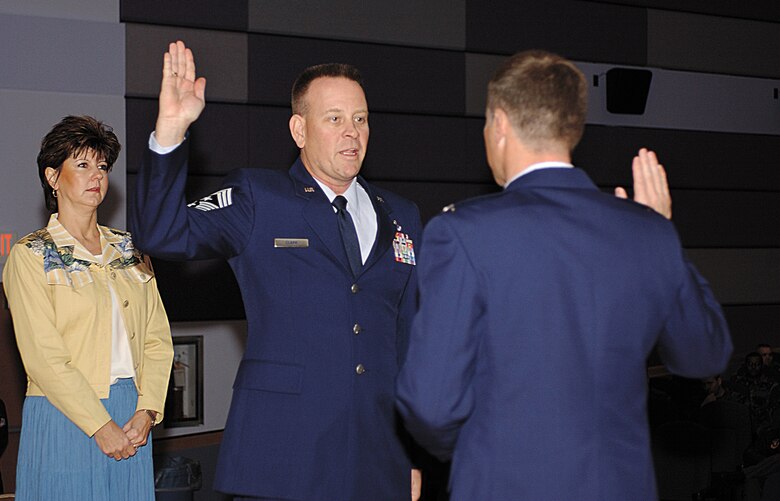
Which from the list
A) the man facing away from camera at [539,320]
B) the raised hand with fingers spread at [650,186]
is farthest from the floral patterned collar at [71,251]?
the raised hand with fingers spread at [650,186]

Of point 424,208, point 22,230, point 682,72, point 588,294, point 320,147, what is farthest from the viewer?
point 682,72

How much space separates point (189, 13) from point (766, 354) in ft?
12.8

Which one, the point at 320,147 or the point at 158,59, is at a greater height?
the point at 158,59

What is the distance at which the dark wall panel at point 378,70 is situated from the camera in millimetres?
4754

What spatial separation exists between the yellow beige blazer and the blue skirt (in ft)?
0.16

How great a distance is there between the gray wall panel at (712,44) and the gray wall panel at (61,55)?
10.5 ft

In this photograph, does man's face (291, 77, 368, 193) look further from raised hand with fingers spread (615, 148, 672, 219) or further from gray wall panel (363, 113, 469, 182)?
gray wall panel (363, 113, 469, 182)

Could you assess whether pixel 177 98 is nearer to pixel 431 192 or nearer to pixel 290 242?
pixel 290 242

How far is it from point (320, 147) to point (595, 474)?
Answer: 1.16m

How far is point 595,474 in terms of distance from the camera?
1583 millimetres

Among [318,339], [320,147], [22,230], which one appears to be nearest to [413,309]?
[318,339]

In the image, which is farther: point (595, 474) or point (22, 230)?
point (22, 230)

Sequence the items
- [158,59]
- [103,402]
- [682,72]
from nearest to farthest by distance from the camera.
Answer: [103,402]
[158,59]
[682,72]

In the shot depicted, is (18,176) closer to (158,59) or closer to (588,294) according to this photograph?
(158,59)
